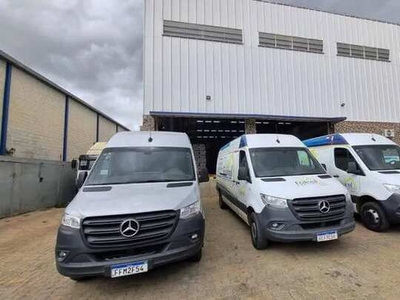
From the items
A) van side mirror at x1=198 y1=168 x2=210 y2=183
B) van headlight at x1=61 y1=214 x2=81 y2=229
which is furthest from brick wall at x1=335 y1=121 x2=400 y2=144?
van headlight at x1=61 y1=214 x2=81 y2=229

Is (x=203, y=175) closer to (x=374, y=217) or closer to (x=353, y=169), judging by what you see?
(x=353, y=169)

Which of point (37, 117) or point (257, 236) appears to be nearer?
point (257, 236)

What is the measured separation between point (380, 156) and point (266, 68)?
10902mm

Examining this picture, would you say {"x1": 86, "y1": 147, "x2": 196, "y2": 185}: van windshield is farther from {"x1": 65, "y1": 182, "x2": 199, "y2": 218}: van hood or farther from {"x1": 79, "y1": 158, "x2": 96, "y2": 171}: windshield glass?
{"x1": 79, "y1": 158, "x2": 96, "y2": 171}: windshield glass

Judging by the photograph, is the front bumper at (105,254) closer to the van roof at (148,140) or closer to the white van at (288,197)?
the white van at (288,197)

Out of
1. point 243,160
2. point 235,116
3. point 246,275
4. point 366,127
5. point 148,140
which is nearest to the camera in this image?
point 246,275

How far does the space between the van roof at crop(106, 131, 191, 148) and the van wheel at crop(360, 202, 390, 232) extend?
14.7 ft

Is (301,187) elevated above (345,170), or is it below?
below

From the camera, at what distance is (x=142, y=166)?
15.9 ft

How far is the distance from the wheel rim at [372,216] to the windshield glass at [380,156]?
3.23 feet

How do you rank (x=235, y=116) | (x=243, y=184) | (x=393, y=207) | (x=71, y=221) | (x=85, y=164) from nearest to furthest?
1. (x=71, y=221)
2. (x=393, y=207)
3. (x=243, y=184)
4. (x=85, y=164)
5. (x=235, y=116)

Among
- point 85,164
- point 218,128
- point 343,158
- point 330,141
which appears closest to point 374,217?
point 343,158

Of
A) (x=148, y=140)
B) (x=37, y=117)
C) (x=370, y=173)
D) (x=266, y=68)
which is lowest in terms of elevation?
(x=370, y=173)

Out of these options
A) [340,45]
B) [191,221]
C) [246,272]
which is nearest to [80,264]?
[191,221]
